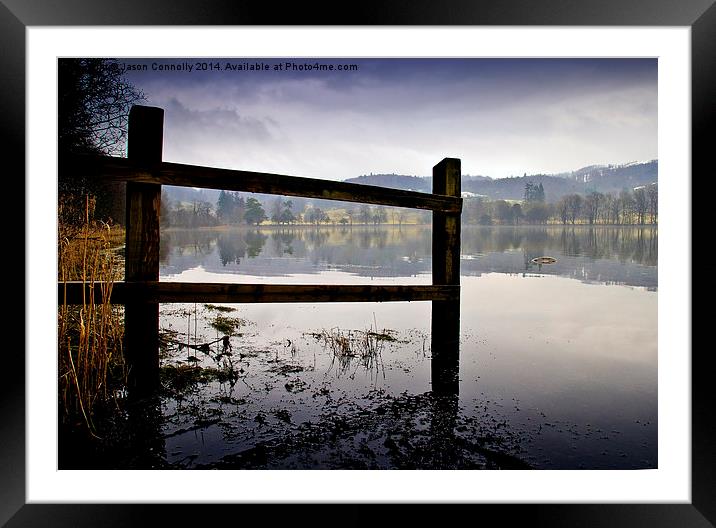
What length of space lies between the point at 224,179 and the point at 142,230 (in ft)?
1.98

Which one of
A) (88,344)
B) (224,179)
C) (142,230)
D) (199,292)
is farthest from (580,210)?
(88,344)

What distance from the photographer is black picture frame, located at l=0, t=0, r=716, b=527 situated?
213 centimetres

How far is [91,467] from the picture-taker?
245 cm

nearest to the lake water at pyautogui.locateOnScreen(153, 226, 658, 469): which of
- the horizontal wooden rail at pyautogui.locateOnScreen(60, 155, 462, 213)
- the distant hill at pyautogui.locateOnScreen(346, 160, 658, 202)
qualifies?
the horizontal wooden rail at pyautogui.locateOnScreen(60, 155, 462, 213)

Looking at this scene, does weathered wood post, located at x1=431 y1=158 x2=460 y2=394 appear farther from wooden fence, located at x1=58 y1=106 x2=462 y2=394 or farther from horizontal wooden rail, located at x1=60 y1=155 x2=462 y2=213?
wooden fence, located at x1=58 y1=106 x2=462 y2=394

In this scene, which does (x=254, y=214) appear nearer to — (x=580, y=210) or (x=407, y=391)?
(x=580, y=210)

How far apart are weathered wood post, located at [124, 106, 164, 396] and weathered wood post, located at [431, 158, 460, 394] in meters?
2.16

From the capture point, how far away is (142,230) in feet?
8.98

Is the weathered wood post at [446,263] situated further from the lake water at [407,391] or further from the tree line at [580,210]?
the tree line at [580,210]
